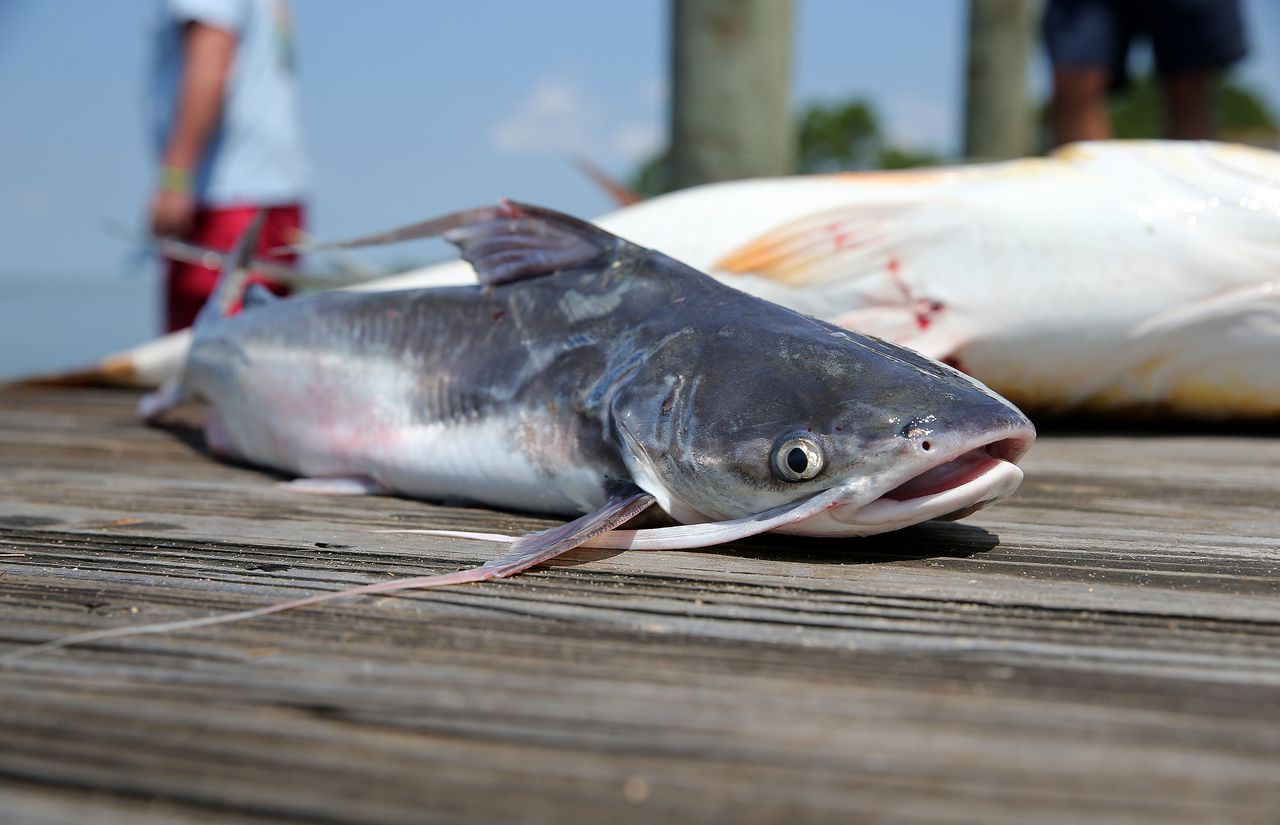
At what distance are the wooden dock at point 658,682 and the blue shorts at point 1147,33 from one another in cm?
379

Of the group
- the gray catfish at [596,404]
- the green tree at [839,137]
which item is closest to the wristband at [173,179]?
the gray catfish at [596,404]

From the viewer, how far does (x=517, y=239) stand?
2.01 m

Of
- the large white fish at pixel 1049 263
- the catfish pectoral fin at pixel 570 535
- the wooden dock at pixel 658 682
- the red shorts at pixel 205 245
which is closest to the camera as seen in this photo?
the wooden dock at pixel 658 682

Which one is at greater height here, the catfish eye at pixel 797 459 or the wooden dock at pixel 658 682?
the catfish eye at pixel 797 459

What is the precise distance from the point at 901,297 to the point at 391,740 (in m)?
1.89

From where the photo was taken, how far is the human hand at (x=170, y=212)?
174 inches

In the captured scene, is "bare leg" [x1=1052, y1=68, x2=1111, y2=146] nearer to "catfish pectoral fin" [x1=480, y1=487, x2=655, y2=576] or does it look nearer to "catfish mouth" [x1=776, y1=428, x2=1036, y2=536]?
"catfish mouth" [x1=776, y1=428, x2=1036, y2=536]

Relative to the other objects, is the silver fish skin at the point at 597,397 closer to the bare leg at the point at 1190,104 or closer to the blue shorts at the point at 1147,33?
the blue shorts at the point at 1147,33

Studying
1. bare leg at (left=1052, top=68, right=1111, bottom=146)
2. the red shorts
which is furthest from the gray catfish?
bare leg at (left=1052, top=68, right=1111, bottom=146)

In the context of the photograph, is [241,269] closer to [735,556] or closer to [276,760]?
[735,556]

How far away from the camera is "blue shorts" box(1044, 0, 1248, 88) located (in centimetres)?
486

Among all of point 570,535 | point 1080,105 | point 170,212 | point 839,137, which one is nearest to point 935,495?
point 570,535

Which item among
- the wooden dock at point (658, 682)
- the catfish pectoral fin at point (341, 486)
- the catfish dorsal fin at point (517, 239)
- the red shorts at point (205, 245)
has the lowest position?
the wooden dock at point (658, 682)

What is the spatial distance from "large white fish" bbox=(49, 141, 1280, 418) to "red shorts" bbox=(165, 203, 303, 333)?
2620mm
